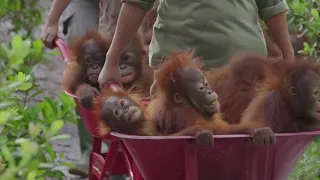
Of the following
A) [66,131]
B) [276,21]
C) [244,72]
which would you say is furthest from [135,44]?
[66,131]

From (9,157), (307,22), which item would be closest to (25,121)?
(307,22)

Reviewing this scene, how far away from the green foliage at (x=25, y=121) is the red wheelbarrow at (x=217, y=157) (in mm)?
326

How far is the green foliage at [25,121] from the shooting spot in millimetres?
1656

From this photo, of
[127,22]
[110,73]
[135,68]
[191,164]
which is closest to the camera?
[191,164]

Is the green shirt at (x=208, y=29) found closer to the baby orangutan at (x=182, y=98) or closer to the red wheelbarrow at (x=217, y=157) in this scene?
the baby orangutan at (x=182, y=98)

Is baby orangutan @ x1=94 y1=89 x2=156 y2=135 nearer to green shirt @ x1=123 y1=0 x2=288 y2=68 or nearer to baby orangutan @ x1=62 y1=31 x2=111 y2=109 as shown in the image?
green shirt @ x1=123 y1=0 x2=288 y2=68

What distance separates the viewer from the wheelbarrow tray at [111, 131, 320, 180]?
2307 mm

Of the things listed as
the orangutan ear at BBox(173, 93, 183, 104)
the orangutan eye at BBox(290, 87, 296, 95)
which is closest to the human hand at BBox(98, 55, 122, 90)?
the orangutan ear at BBox(173, 93, 183, 104)

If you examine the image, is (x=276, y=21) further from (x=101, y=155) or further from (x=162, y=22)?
(x=101, y=155)

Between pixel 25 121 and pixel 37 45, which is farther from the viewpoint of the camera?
pixel 37 45

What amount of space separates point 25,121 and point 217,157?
162cm

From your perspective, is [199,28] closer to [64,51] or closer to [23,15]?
[64,51]

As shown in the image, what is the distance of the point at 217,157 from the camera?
2.34 meters

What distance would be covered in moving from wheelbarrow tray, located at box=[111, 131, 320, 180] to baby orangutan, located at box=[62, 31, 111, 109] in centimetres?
117
